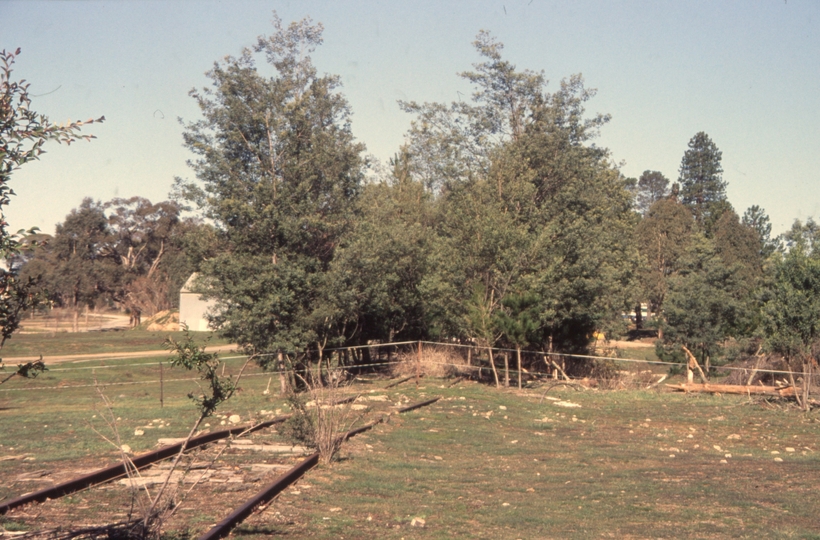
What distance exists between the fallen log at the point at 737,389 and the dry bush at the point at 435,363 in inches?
281

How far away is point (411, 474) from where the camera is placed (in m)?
10.5

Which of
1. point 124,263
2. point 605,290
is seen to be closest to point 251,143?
point 605,290

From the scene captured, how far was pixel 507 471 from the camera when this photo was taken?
35.6 ft

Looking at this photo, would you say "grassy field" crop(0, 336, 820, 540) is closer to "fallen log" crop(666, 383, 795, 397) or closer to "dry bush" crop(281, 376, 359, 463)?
"dry bush" crop(281, 376, 359, 463)

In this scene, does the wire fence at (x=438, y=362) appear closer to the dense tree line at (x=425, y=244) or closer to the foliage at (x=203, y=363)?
the dense tree line at (x=425, y=244)

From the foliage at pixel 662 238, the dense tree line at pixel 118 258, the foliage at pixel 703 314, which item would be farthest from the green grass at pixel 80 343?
the foliage at pixel 662 238

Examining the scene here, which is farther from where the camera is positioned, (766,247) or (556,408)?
(766,247)

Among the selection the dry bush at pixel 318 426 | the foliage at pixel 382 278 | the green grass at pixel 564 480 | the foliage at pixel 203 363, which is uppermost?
the foliage at pixel 382 278

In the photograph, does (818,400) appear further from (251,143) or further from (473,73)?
(473,73)

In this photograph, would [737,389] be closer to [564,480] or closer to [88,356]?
[564,480]

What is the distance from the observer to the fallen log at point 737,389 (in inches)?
819

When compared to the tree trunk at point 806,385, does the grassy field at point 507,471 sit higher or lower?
lower

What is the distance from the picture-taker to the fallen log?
20.8 meters

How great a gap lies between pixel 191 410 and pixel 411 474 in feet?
26.8
